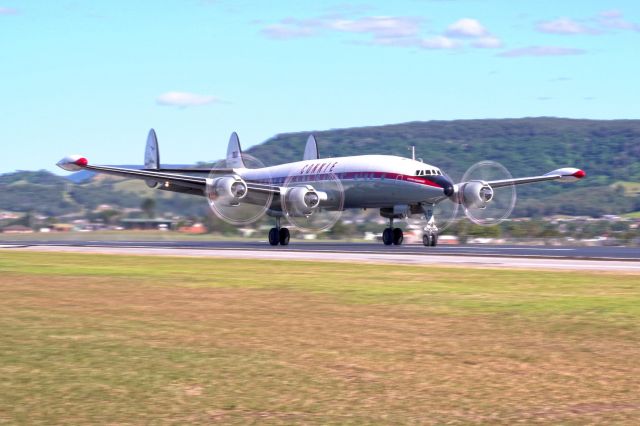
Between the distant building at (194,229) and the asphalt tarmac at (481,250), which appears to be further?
the distant building at (194,229)

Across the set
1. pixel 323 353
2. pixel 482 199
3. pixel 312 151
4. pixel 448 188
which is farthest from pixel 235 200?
pixel 323 353

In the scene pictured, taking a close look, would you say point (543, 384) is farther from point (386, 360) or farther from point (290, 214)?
point (290, 214)

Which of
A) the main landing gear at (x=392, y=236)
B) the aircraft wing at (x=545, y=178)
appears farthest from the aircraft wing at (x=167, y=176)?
the aircraft wing at (x=545, y=178)

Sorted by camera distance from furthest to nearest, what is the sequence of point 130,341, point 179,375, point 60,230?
point 60,230 → point 130,341 → point 179,375

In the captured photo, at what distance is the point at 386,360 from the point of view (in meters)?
12.3

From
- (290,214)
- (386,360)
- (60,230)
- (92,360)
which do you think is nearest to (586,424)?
(386,360)

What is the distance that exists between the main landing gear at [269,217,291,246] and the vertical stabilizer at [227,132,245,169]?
523 inches

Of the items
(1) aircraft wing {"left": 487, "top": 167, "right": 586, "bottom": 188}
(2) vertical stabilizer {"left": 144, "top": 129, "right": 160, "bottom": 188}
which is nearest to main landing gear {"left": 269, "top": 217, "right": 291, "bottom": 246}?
(1) aircraft wing {"left": 487, "top": 167, "right": 586, "bottom": 188}

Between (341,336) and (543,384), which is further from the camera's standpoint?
(341,336)

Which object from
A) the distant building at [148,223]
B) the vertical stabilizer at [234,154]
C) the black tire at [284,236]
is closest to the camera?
the black tire at [284,236]

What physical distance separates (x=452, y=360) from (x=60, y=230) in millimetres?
66627

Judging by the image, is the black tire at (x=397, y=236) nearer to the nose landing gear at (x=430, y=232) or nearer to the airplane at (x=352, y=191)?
the airplane at (x=352, y=191)

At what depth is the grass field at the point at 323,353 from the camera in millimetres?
9789

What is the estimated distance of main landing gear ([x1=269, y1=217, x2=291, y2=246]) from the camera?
52438 millimetres
